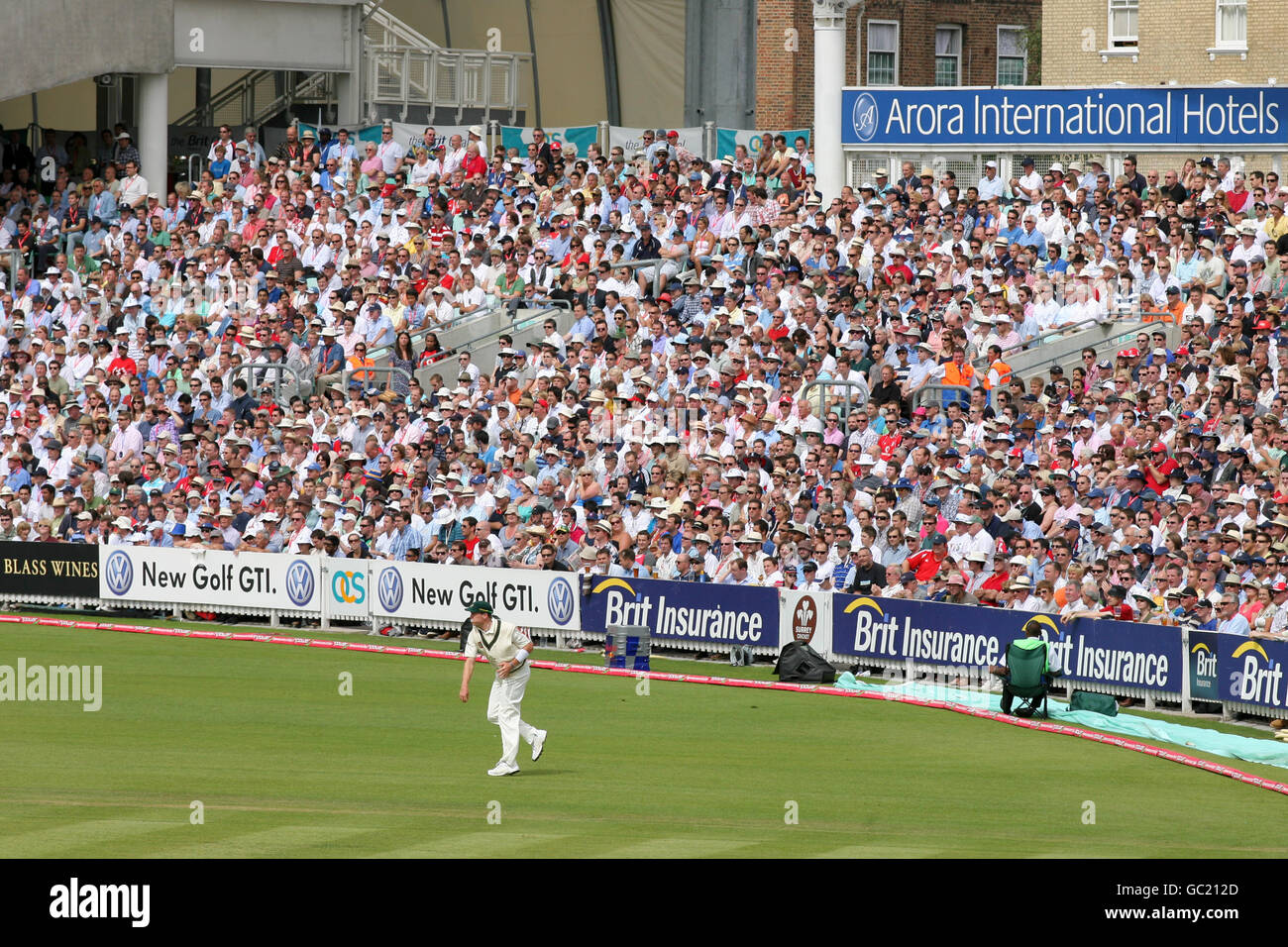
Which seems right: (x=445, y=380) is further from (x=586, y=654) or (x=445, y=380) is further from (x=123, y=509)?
(x=586, y=654)

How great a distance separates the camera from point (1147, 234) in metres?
30.2

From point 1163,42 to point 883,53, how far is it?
8583 mm

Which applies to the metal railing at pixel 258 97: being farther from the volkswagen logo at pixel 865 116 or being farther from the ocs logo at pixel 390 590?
the ocs logo at pixel 390 590

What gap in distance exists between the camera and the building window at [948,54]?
52.1m

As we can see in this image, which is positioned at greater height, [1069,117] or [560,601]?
[1069,117]

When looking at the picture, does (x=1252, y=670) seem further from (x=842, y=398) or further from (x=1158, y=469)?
(x=842, y=398)

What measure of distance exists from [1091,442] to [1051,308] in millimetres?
4369

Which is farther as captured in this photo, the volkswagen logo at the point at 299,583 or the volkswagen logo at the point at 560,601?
the volkswagen logo at the point at 299,583

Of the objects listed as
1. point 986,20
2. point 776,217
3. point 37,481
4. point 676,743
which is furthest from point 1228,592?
point 986,20

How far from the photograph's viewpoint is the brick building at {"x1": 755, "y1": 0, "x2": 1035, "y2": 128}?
48250mm

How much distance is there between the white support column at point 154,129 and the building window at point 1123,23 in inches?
793

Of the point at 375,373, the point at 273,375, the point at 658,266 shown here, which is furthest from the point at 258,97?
the point at 658,266

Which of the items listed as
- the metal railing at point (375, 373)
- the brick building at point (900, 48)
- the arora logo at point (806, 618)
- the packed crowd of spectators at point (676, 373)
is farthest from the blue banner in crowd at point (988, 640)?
the brick building at point (900, 48)

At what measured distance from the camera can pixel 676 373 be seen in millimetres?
30797
